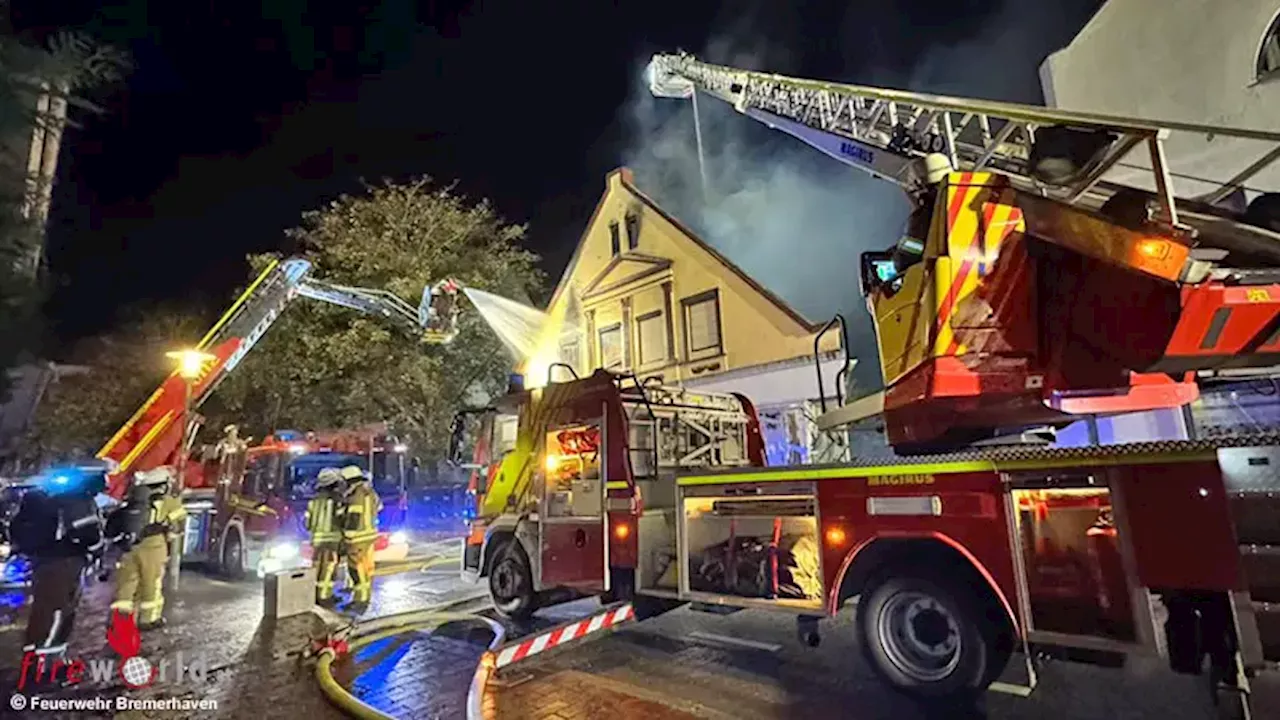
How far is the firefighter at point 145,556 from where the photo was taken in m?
6.82

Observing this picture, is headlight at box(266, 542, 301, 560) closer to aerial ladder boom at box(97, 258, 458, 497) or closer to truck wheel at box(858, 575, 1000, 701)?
aerial ladder boom at box(97, 258, 458, 497)

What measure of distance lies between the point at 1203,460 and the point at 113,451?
42.6 feet

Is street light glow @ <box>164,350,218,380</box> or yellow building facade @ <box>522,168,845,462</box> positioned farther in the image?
yellow building facade @ <box>522,168,845,462</box>

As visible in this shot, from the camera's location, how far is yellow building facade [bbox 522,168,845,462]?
1438 centimetres

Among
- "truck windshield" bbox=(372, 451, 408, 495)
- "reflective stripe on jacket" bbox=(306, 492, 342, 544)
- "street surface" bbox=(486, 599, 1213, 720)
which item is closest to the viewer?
"street surface" bbox=(486, 599, 1213, 720)

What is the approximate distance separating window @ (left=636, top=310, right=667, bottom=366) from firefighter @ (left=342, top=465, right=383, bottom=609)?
31.4 ft

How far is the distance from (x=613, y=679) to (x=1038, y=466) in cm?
339

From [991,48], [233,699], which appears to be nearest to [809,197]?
[991,48]

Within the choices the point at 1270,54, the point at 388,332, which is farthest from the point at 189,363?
the point at 1270,54

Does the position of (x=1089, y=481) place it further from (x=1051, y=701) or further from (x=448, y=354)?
(x=448, y=354)

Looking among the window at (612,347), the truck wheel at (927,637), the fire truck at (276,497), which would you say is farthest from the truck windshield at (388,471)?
the truck wheel at (927,637)

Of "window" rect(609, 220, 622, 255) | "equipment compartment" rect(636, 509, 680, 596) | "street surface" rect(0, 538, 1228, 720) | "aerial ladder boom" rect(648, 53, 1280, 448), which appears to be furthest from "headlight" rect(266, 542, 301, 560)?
"window" rect(609, 220, 622, 255)

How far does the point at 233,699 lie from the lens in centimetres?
504

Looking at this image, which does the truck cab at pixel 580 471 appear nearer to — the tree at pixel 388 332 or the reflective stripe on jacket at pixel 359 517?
the reflective stripe on jacket at pixel 359 517
